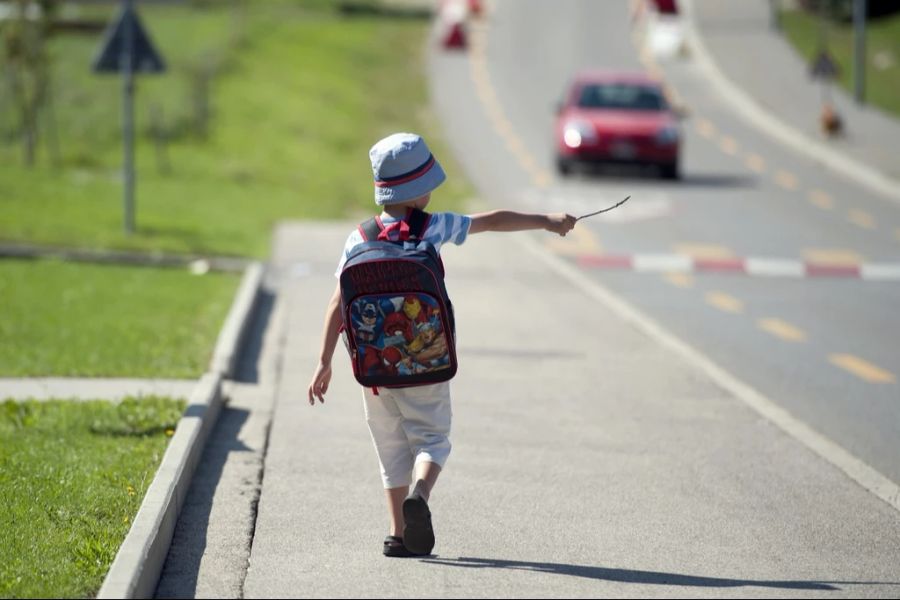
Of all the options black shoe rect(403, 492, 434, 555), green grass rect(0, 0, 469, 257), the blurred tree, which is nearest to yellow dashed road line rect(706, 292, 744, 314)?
green grass rect(0, 0, 469, 257)

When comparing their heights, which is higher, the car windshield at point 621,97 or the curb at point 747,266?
the car windshield at point 621,97

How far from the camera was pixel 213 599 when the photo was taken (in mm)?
5680

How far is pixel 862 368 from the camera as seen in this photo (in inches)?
487

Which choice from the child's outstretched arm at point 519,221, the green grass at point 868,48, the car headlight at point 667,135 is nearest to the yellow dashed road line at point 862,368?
the child's outstretched arm at point 519,221

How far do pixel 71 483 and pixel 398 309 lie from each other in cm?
205

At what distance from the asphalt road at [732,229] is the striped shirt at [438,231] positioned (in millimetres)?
3470

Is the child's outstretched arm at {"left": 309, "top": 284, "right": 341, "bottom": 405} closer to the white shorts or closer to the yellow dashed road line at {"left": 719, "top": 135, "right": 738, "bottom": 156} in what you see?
the white shorts

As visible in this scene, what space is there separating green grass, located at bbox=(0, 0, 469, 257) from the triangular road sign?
6.20ft

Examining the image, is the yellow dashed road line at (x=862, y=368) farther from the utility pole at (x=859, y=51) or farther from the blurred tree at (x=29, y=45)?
the utility pole at (x=859, y=51)

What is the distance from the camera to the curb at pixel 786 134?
99.6ft

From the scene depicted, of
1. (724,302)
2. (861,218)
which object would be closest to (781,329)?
(724,302)

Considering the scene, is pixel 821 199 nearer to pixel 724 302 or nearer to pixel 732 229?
pixel 732 229

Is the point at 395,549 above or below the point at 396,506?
below

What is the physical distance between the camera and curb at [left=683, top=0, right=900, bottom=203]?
30359 mm
